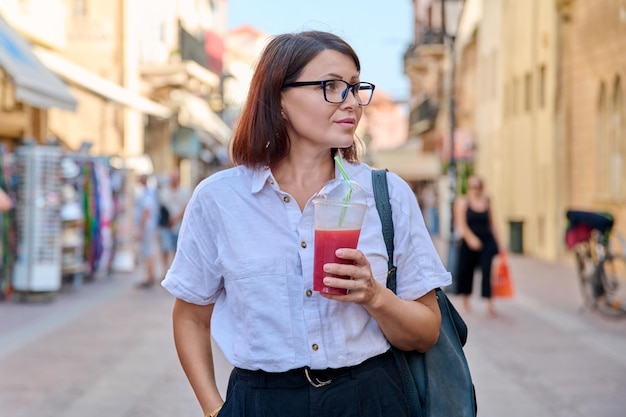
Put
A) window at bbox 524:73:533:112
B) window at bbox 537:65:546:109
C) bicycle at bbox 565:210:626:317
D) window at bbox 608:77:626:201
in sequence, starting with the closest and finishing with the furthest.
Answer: bicycle at bbox 565:210:626:317 → window at bbox 608:77:626:201 → window at bbox 537:65:546:109 → window at bbox 524:73:533:112

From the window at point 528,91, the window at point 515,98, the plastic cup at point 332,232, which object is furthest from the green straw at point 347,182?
the window at point 515,98

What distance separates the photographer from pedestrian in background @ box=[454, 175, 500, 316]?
44.8ft

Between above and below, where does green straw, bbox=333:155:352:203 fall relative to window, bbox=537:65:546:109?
below

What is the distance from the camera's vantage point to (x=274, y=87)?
2.81m

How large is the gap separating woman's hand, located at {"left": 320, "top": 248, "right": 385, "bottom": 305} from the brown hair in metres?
0.46

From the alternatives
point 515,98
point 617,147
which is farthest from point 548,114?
point 617,147

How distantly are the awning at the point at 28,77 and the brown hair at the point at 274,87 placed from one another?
12.7m

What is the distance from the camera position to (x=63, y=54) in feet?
105

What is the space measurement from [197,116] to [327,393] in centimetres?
4125

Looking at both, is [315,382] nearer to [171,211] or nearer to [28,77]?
[28,77]

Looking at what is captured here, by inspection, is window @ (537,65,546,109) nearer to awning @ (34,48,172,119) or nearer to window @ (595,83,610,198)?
window @ (595,83,610,198)

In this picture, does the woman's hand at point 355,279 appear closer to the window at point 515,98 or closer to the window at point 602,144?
the window at point 602,144

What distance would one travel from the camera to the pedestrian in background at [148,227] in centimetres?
1677

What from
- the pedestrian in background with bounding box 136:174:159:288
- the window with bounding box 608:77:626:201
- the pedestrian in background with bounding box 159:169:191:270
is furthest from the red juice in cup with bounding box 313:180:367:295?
the window with bounding box 608:77:626:201
